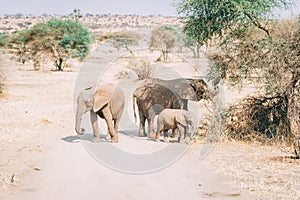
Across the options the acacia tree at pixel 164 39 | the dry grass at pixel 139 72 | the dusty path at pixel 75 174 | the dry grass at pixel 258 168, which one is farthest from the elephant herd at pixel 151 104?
the acacia tree at pixel 164 39

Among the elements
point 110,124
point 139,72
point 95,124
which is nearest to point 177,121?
point 110,124

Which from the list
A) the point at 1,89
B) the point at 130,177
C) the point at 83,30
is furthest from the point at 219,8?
the point at 83,30

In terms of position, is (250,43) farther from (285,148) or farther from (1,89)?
(1,89)

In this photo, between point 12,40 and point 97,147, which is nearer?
point 97,147

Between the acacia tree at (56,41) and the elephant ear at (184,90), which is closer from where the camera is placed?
the elephant ear at (184,90)

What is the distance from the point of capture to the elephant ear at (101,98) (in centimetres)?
1071

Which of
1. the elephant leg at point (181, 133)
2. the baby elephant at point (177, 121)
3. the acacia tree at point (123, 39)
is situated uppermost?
the acacia tree at point (123, 39)

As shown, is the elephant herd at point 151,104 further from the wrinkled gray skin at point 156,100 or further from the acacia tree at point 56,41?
the acacia tree at point 56,41

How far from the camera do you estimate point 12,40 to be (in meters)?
48.0

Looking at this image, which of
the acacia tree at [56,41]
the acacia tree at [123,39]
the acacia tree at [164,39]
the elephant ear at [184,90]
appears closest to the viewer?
the elephant ear at [184,90]

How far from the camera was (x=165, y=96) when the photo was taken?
12109 mm

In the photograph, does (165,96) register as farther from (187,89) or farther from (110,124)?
(110,124)

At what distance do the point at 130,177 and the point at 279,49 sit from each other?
4763mm

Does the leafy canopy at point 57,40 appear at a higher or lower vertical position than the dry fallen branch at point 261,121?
higher
